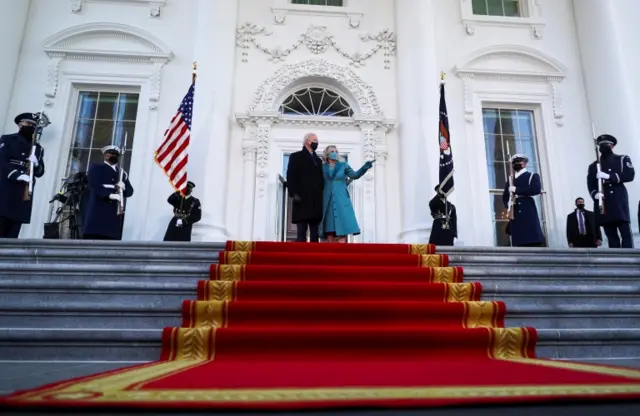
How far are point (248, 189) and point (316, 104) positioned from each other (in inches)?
91.7

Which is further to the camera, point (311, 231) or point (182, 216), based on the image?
point (182, 216)

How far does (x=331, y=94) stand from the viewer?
8750mm

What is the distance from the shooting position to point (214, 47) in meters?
8.00

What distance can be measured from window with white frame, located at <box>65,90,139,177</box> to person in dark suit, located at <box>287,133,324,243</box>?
13.0 feet

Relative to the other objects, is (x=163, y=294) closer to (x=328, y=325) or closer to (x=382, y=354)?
(x=328, y=325)

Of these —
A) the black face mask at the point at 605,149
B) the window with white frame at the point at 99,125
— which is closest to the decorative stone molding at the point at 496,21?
the black face mask at the point at 605,149

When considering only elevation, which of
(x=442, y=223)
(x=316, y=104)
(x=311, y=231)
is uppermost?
(x=316, y=104)

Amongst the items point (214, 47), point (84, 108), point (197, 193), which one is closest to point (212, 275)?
point (197, 193)

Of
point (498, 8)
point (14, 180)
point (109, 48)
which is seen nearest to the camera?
point (14, 180)

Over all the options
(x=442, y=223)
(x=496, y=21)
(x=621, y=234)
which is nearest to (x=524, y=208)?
(x=442, y=223)

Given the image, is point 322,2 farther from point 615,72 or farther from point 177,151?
point 615,72

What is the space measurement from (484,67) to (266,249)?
22.1 feet

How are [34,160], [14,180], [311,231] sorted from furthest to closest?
1. [311,231]
2. [34,160]
3. [14,180]

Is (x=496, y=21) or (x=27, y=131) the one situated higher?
(x=496, y=21)
